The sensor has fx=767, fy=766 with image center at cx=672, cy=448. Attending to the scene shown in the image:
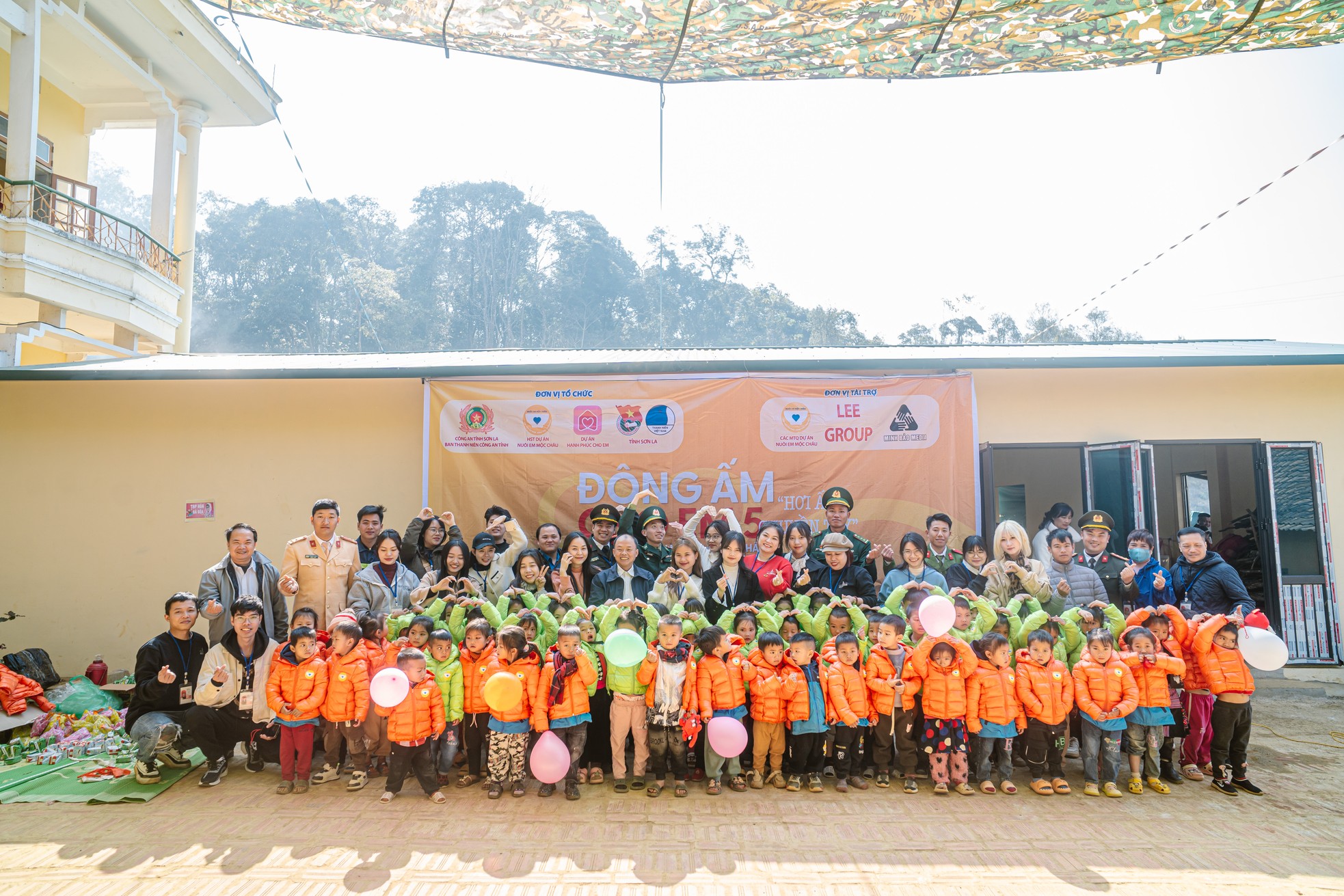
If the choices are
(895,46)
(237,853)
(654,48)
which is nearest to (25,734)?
Result: (237,853)

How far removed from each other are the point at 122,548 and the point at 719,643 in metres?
5.57

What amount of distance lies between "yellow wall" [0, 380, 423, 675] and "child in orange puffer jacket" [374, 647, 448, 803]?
9.04ft

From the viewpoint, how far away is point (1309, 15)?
5441mm

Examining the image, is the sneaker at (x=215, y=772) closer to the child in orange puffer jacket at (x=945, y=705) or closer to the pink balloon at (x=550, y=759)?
the pink balloon at (x=550, y=759)

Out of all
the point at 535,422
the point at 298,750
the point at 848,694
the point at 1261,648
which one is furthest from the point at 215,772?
the point at 1261,648

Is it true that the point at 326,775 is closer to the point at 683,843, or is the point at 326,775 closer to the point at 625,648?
the point at 625,648

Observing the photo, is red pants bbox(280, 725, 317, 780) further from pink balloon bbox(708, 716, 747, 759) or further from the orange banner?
the orange banner

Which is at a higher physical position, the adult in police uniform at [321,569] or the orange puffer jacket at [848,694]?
the adult in police uniform at [321,569]

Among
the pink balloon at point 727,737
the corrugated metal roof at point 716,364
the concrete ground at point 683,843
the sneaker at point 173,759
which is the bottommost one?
the concrete ground at point 683,843

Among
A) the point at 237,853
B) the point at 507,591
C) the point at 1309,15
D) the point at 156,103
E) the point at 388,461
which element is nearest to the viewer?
the point at 237,853

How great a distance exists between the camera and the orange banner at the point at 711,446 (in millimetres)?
6152

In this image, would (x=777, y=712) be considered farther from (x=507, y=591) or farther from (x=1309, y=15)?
(x=1309, y=15)

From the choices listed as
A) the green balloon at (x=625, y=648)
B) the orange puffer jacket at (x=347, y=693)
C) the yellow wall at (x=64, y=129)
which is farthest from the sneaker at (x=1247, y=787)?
the yellow wall at (x=64, y=129)

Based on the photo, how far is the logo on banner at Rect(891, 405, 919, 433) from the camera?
6188mm
